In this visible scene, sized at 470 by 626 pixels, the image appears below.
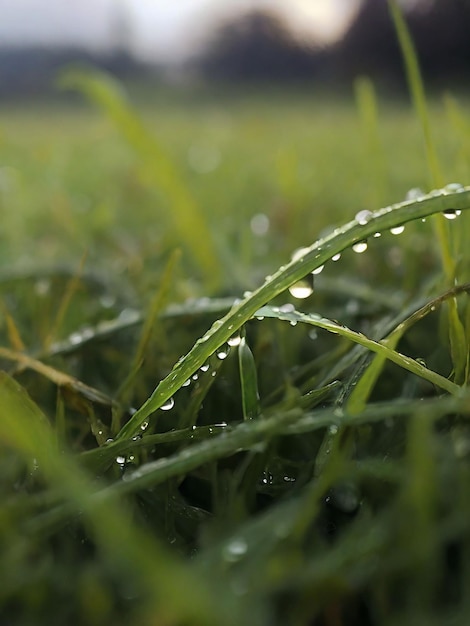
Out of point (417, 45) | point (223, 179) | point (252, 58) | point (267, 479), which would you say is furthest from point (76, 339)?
point (252, 58)

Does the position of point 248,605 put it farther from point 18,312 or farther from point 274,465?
point 18,312

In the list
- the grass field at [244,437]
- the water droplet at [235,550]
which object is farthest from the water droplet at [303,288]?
the water droplet at [235,550]

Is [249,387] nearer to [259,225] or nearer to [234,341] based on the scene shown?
[234,341]

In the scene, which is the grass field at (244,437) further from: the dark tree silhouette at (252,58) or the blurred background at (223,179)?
the dark tree silhouette at (252,58)

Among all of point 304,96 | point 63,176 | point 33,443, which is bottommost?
point 33,443

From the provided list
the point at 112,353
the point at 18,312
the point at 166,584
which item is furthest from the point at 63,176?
the point at 166,584

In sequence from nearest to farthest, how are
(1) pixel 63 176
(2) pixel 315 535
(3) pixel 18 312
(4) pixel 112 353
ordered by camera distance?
(2) pixel 315 535, (4) pixel 112 353, (3) pixel 18 312, (1) pixel 63 176
